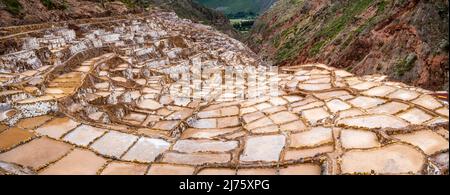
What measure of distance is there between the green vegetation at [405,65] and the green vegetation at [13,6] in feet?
69.0

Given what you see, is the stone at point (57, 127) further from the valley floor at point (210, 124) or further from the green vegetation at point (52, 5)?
the green vegetation at point (52, 5)

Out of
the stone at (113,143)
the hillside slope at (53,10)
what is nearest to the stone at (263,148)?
the stone at (113,143)

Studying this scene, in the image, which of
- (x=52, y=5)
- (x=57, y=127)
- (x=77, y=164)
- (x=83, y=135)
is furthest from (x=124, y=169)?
(x=52, y=5)

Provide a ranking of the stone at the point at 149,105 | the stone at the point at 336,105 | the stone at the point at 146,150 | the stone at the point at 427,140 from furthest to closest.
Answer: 1. the stone at the point at 149,105
2. the stone at the point at 336,105
3. the stone at the point at 146,150
4. the stone at the point at 427,140

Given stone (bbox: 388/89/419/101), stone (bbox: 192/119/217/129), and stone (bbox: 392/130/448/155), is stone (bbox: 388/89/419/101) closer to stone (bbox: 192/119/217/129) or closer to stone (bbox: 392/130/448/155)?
stone (bbox: 392/130/448/155)

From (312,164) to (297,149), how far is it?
70 centimetres

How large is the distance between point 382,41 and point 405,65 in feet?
17.9

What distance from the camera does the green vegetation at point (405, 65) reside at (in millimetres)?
18109

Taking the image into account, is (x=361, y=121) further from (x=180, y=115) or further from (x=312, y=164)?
(x=180, y=115)

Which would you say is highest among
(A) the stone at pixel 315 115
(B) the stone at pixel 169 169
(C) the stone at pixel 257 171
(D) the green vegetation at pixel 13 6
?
(D) the green vegetation at pixel 13 6

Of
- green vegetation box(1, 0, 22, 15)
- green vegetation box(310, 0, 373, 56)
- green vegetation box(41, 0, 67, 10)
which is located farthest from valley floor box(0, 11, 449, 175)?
green vegetation box(310, 0, 373, 56)

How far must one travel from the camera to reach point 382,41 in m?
23.5

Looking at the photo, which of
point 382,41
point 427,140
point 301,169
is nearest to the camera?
point 301,169

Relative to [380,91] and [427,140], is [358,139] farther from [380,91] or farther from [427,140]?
[380,91]
